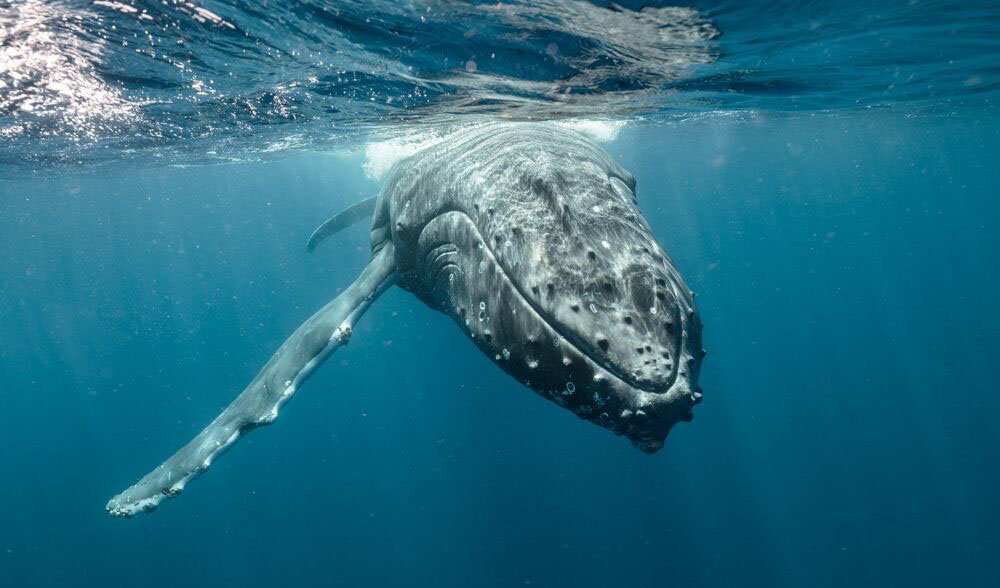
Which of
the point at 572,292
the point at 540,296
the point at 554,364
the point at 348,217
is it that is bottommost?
the point at 348,217

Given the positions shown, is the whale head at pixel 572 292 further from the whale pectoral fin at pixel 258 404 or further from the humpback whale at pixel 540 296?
the whale pectoral fin at pixel 258 404

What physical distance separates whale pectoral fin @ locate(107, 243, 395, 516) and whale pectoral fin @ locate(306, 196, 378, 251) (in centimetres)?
918

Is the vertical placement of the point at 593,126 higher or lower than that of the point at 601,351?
lower

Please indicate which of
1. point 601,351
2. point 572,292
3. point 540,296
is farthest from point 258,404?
point 601,351

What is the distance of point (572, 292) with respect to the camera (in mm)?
3531

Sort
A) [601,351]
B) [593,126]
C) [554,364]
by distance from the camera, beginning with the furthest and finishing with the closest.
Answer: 1. [593,126]
2. [554,364]
3. [601,351]

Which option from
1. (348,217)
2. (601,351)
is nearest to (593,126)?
(348,217)

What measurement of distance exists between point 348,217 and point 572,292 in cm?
1451

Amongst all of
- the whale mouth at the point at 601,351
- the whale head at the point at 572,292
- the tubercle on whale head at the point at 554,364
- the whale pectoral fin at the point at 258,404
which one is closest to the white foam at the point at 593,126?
the whale pectoral fin at the point at 258,404

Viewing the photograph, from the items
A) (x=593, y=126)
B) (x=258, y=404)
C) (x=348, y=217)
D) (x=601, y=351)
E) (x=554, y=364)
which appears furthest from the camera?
(x=593, y=126)

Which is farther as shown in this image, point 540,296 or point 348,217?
point 348,217

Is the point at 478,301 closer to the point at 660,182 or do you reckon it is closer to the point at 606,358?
the point at 606,358

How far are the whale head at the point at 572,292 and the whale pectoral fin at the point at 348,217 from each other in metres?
11.0

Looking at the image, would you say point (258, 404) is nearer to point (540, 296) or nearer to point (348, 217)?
point (540, 296)
